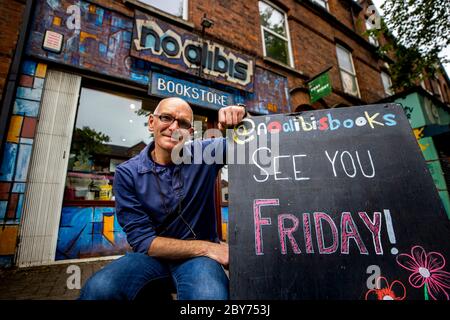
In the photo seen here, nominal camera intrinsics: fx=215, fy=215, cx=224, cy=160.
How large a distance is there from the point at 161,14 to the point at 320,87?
14.0 ft

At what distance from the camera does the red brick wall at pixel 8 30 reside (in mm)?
3053

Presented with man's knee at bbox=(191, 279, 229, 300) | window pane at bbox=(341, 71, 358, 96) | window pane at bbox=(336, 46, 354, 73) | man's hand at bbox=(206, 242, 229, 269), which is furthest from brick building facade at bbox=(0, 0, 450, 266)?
window pane at bbox=(336, 46, 354, 73)

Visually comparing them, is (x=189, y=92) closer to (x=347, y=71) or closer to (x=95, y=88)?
(x=95, y=88)

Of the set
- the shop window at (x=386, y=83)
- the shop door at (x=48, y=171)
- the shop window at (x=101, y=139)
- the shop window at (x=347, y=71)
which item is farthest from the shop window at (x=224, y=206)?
the shop window at (x=386, y=83)

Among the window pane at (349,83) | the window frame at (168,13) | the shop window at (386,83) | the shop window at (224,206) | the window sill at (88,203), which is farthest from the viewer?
the shop window at (386,83)

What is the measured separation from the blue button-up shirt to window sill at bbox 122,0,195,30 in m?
4.08

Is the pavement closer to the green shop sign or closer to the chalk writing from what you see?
the chalk writing

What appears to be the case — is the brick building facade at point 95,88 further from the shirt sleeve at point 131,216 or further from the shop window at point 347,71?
the shop window at point 347,71

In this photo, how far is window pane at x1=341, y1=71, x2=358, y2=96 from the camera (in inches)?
311

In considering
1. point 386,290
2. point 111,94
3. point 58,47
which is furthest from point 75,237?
point 386,290

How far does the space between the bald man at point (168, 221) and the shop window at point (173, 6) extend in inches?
172

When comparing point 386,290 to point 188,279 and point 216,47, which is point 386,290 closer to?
point 188,279
